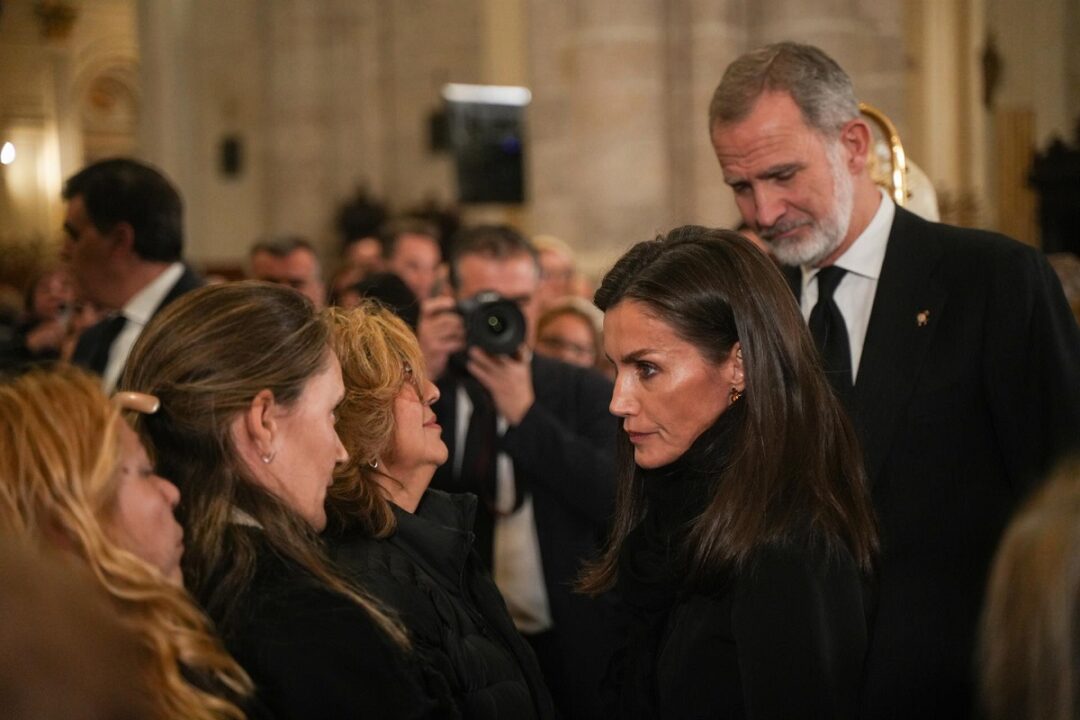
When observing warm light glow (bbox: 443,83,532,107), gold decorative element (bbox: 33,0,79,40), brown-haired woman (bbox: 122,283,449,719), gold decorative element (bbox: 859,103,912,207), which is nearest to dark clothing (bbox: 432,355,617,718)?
gold decorative element (bbox: 859,103,912,207)

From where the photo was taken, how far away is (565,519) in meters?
3.84

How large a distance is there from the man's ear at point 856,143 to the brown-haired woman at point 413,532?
112 cm

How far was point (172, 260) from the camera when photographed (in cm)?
444

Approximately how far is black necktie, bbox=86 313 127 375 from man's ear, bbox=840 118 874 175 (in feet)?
8.09

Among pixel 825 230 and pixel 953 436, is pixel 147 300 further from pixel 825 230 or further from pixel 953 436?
pixel 953 436

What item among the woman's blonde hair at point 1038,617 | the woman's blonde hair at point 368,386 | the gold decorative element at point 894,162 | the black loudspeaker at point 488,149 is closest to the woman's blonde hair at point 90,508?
the woman's blonde hair at point 368,386

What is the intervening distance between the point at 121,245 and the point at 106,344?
0.33m

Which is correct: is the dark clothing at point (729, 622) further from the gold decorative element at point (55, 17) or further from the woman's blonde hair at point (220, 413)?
the gold decorative element at point (55, 17)

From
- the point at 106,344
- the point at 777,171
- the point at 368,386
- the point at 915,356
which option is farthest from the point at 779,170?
the point at 106,344

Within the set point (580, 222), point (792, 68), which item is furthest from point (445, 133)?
point (792, 68)

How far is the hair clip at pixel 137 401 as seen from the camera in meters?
1.96

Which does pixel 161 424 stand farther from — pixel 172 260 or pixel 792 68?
pixel 172 260

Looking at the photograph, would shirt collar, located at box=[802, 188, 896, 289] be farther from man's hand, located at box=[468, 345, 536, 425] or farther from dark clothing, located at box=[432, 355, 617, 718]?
man's hand, located at box=[468, 345, 536, 425]

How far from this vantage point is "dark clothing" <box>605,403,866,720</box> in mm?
2033
